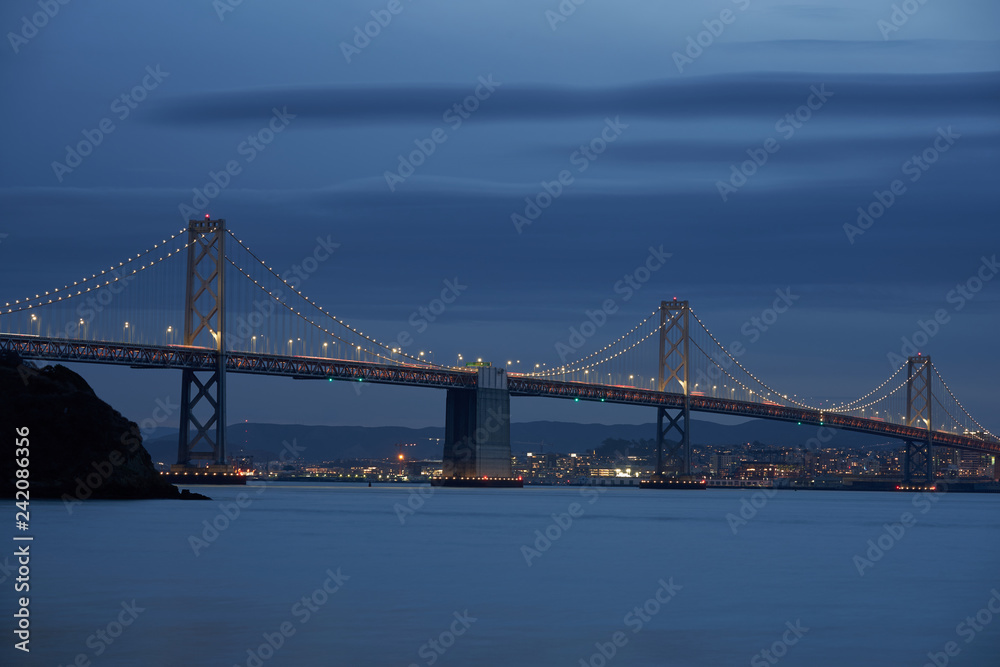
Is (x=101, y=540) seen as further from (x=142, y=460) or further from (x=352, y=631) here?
(x=142, y=460)

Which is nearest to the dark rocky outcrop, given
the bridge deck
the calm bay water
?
the calm bay water

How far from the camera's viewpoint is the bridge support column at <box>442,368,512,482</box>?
81562mm

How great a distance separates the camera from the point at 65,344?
64.5 metres

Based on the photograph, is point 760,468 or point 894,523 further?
point 760,468

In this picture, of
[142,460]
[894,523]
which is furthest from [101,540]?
[894,523]

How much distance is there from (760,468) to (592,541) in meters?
124

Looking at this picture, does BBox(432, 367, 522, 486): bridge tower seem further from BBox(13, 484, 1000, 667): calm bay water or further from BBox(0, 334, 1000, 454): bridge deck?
BBox(13, 484, 1000, 667): calm bay water

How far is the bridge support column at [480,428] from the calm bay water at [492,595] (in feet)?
138

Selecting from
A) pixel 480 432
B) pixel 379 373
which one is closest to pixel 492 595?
pixel 379 373

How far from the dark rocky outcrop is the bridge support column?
105 ft

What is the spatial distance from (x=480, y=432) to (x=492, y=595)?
60.1 m

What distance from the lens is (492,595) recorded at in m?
21.4

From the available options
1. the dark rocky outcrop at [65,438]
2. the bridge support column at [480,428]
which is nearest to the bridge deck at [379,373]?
the bridge support column at [480,428]

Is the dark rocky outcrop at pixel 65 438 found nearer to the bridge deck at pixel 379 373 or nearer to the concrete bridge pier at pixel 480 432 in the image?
the bridge deck at pixel 379 373
